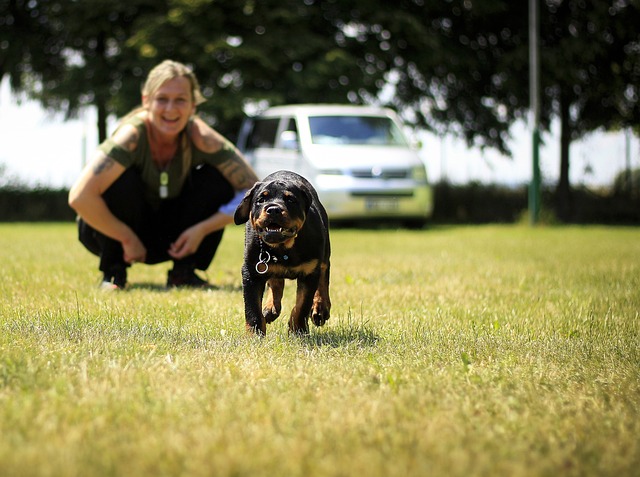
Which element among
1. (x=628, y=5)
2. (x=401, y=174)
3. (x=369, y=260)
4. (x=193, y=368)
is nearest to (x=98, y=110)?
(x=401, y=174)

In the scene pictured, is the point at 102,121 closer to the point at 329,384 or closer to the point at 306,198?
the point at 306,198

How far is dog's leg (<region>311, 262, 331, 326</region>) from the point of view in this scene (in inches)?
198

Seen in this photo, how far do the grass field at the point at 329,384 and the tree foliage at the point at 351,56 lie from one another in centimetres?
1375

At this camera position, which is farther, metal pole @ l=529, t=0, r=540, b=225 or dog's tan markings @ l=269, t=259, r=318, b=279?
Result: metal pole @ l=529, t=0, r=540, b=225

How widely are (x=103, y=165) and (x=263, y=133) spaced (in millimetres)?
11460

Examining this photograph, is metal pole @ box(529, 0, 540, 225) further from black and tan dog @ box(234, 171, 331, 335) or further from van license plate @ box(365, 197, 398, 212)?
black and tan dog @ box(234, 171, 331, 335)

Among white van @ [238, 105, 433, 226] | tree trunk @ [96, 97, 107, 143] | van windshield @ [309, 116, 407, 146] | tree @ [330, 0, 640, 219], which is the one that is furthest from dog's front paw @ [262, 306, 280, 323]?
tree trunk @ [96, 97, 107, 143]

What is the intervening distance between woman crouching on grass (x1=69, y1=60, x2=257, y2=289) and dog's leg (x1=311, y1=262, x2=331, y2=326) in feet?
6.33

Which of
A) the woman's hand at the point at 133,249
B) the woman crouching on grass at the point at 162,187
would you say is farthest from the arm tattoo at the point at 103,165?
the woman's hand at the point at 133,249

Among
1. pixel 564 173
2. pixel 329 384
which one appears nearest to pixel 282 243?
pixel 329 384

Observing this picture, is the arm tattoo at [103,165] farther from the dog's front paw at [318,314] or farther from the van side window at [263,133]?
the van side window at [263,133]

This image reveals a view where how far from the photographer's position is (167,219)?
283 inches

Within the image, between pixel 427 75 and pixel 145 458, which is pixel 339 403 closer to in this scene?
pixel 145 458

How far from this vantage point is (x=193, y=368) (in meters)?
3.78
